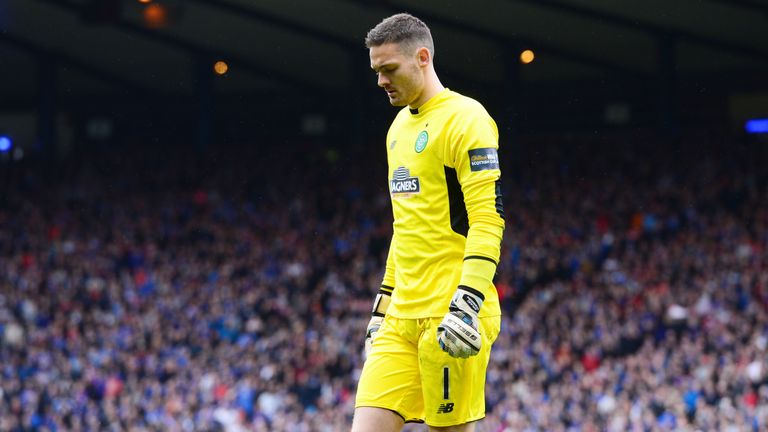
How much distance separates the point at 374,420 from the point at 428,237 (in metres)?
0.77

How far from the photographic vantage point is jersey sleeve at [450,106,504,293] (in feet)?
14.6

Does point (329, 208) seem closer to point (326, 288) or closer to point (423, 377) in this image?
point (326, 288)

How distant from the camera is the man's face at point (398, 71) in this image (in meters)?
4.69

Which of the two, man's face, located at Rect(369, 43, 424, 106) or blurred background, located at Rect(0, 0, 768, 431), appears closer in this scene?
man's face, located at Rect(369, 43, 424, 106)

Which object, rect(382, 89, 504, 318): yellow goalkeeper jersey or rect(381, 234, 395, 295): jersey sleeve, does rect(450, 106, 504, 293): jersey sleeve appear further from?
rect(381, 234, 395, 295): jersey sleeve

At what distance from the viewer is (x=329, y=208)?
26.4 metres

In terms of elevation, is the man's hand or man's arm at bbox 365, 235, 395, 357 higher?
man's arm at bbox 365, 235, 395, 357

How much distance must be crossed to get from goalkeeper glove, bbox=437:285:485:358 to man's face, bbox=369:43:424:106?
892mm

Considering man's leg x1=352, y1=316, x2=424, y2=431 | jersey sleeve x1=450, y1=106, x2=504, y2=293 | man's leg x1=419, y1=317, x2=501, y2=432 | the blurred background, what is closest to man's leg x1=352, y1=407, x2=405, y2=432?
man's leg x1=352, y1=316, x2=424, y2=431

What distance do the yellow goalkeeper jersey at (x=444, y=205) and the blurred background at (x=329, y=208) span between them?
37.9ft

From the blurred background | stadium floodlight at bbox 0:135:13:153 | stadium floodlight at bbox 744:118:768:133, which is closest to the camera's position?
the blurred background

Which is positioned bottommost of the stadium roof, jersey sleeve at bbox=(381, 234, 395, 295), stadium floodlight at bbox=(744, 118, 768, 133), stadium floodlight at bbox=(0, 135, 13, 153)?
jersey sleeve at bbox=(381, 234, 395, 295)

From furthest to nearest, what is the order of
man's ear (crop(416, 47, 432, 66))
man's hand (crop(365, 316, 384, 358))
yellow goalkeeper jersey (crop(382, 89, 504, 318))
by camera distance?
man's hand (crop(365, 316, 384, 358)) → man's ear (crop(416, 47, 432, 66)) → yellow goalkeeper jersey (crop(382, 89, 504, 318))

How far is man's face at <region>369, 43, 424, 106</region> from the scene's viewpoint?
185 inches
